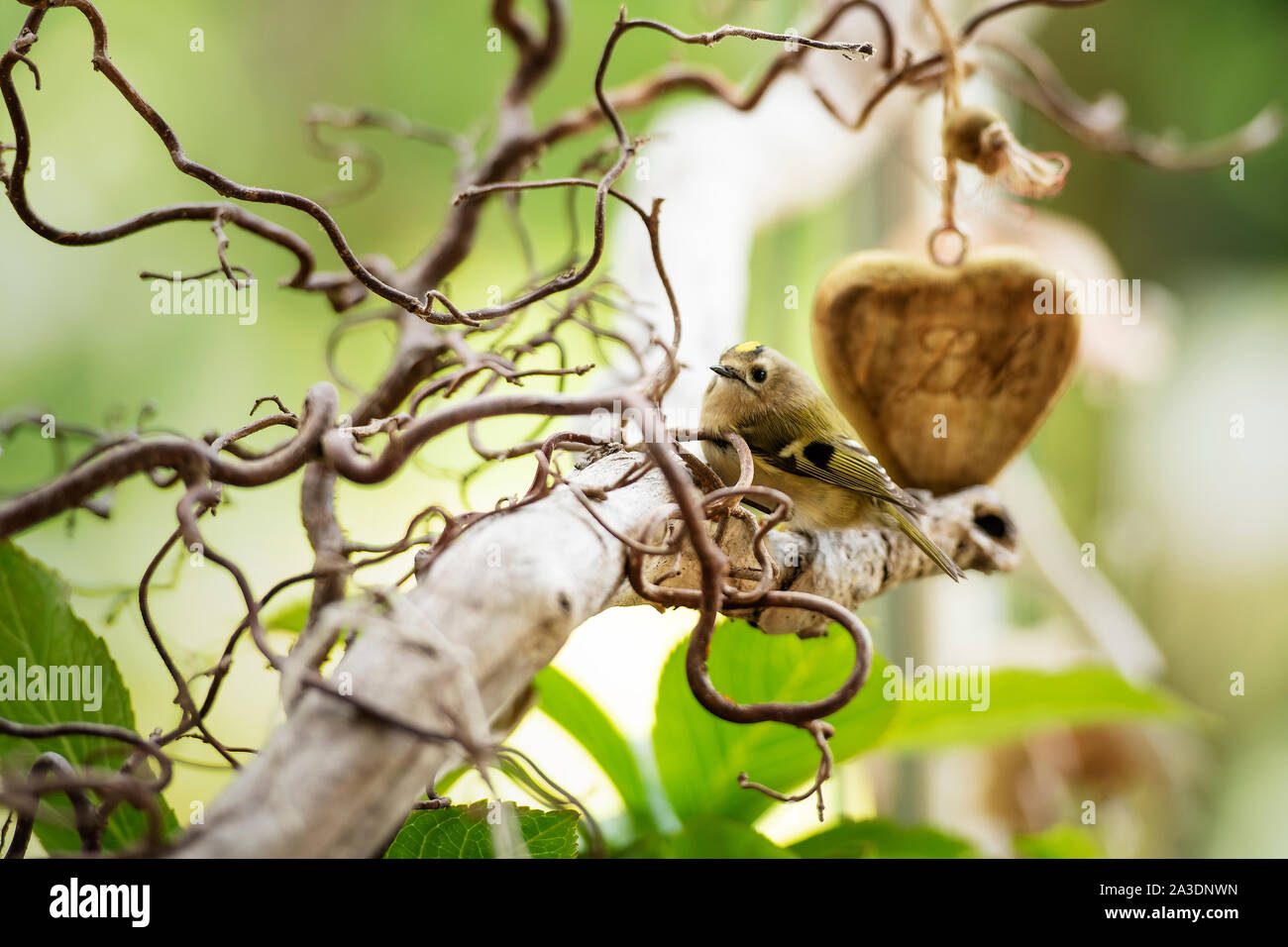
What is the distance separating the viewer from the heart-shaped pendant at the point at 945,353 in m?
0.64

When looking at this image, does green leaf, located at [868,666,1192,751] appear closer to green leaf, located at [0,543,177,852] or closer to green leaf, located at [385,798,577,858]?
green leaf, located at [385,798,577,858]

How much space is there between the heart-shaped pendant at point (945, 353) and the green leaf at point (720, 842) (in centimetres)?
29

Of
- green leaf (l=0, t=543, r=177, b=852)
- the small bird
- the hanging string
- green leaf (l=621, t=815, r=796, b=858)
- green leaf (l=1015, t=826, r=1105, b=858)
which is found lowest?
green leaf (l=1015, t=826, r=1105, b=858)

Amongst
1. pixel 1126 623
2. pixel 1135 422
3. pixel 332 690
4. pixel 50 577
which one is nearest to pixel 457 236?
pixel 50 577

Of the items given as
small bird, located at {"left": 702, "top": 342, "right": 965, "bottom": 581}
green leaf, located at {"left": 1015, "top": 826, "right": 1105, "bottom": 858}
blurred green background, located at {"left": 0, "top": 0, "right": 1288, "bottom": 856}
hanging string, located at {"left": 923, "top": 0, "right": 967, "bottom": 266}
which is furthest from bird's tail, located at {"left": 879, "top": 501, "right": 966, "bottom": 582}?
green leaf, located at {"left": 1015, "top": 826, "right": 1105, "bottom": 858}

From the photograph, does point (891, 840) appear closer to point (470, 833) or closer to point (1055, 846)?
point (1055, 846)

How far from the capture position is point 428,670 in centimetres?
31

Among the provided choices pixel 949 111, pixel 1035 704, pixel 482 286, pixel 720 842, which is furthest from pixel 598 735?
pixel 482 286

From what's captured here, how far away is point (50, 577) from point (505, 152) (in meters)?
0.45

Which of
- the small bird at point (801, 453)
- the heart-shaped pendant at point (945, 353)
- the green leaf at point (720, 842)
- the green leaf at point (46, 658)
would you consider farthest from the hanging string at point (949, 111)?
the green leaf at point (46, 658)

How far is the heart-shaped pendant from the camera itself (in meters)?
0.64

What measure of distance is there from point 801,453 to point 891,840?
0.35 metres

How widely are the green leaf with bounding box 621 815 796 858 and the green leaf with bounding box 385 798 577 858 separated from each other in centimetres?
18

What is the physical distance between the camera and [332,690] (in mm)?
A: 292
